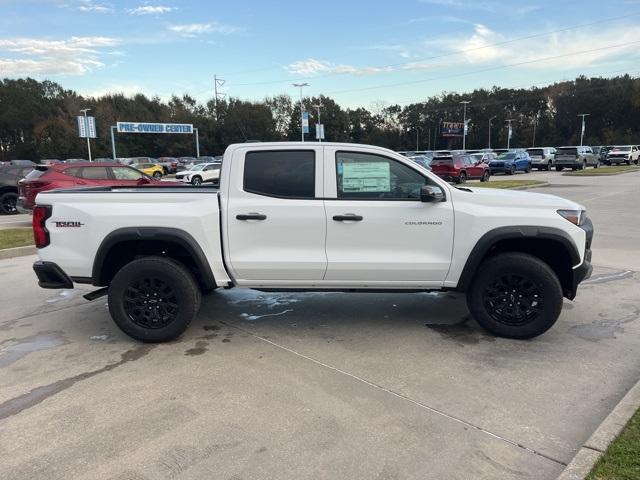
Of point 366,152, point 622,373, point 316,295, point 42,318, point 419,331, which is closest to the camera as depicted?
point 622,373

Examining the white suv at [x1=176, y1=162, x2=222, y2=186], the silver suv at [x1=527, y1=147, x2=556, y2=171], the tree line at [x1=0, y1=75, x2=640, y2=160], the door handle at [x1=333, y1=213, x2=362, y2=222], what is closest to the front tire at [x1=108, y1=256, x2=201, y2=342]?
the door handle at [x1=333, y1=213, x2=362, y2=222]

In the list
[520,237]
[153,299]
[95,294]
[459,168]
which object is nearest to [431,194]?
[520,237]

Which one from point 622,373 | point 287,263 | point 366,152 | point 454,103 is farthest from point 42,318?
point 454,103

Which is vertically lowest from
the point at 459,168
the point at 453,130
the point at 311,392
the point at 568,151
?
the point at 311,392

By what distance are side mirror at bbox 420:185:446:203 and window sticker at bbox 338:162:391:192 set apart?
0.36m

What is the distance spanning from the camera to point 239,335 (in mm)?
4988

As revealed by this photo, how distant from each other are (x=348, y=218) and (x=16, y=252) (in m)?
7.59

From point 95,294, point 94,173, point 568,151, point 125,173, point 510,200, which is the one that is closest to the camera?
point 510,200

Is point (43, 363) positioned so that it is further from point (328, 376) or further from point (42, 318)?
point (328, 376)

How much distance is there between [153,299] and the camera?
472 cm

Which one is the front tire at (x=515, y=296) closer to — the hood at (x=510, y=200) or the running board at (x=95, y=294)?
the hood at (x=510, y=200)

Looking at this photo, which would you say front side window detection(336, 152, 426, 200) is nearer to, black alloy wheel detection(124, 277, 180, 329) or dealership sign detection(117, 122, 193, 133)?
black alloy wheel detection(124, 277, 180, 329)

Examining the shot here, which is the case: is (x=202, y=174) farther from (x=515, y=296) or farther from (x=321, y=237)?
(x=515, y=296)

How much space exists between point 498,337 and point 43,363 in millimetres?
4207
